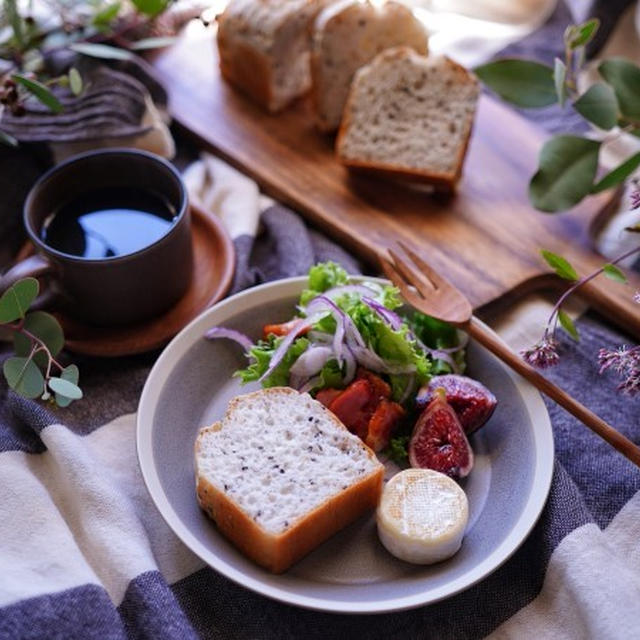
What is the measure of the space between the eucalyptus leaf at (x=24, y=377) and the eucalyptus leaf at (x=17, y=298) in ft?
0.34

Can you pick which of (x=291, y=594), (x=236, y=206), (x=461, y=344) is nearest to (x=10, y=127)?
(x=236, y=206)

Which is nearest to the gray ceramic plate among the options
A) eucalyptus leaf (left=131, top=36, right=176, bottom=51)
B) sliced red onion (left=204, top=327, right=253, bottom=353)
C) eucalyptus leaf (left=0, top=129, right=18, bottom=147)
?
sliced red onion (left=204, top=327, right=253, bottom=353)

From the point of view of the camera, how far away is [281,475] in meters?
1.85

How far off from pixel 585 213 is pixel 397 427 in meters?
1.11

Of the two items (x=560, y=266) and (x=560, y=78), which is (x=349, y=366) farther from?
(x=560, y=78)

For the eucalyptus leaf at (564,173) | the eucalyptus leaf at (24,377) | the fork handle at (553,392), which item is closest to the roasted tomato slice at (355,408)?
the fork handle at (553,392)

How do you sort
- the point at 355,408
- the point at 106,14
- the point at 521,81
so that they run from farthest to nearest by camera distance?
the point at 106,14 → the point at 521,81 → the point at 355,408

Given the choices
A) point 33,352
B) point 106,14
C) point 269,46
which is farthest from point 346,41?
point 33,352

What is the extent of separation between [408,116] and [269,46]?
1.75 feet

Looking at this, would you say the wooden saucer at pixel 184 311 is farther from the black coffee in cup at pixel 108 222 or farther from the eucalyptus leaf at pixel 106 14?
the eucalyptus leaf at pixel 106 14

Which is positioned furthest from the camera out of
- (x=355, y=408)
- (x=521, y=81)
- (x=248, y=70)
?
(x=248, y=70)

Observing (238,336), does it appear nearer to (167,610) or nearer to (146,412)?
(146,412)

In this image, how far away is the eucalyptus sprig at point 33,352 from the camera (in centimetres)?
200

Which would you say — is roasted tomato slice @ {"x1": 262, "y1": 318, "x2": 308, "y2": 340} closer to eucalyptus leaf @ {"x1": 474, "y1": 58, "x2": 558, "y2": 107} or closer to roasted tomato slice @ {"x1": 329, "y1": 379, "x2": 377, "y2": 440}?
roasted tomato slice @ {"x1": 329, "y1": 379, "x2": 377, "y2": 440}
